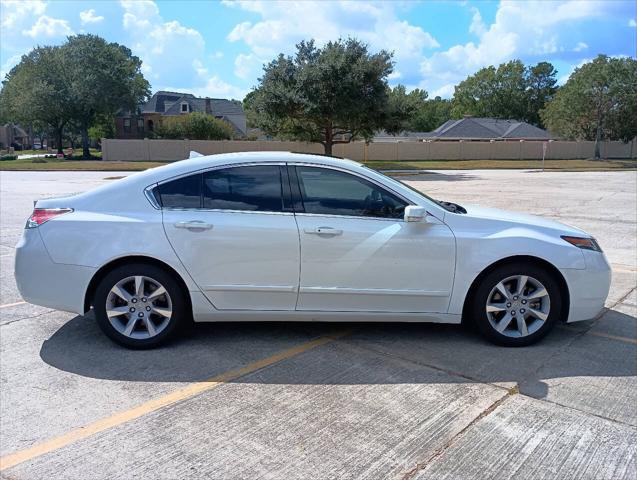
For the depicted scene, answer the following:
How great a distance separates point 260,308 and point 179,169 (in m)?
1.33

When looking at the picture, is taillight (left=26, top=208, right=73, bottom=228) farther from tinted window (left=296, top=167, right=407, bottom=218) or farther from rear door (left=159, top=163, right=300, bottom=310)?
tinted window (left=296, top=167, right=407, bottom=218)

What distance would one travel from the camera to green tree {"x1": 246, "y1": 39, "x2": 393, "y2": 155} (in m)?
33.5

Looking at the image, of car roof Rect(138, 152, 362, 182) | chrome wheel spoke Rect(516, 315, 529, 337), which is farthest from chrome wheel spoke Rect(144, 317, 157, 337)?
chrome wheel spoke Rect(516, 315, 529, 337)

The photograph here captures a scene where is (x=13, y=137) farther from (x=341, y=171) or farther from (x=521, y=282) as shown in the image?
(x=521, y=282)

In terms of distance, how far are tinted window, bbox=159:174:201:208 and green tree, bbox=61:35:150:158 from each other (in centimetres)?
5432

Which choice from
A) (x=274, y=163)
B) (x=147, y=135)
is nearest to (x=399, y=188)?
(x=274, y=163)

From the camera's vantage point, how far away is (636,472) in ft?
9.43

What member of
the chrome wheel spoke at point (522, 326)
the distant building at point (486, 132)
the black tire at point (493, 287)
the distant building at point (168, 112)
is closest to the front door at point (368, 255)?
the black tire at point (493, 287)

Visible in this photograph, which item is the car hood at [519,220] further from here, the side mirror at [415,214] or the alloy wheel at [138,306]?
the alloy wheel at [138,306]

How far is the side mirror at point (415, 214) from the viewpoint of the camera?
14.0 feet

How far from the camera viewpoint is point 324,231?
14.1ft

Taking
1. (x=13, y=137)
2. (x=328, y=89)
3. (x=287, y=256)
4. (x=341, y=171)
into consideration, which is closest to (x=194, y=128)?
(x=328, y=89)

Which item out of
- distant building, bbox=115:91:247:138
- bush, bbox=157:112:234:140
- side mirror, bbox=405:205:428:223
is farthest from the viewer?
distant building, bbox=115:91:247:138

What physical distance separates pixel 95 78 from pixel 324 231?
55403 millimetres
